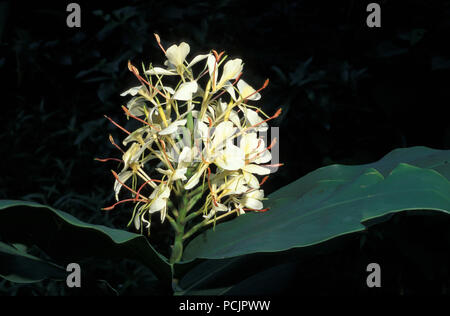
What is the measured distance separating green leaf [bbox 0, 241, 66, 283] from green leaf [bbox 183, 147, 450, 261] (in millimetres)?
168

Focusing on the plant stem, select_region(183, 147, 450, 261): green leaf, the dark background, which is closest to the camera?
select_region(183, 147, 450, 261): green leaf

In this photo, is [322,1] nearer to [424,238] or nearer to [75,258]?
[424,238]

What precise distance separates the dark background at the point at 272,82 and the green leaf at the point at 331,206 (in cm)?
58

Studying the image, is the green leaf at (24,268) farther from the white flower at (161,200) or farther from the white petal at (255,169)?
the white petal at (255,169)

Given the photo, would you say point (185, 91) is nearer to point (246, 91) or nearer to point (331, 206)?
point (246, 91)

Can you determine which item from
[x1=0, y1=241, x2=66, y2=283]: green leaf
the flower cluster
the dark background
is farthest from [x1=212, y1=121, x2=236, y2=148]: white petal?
the dark background

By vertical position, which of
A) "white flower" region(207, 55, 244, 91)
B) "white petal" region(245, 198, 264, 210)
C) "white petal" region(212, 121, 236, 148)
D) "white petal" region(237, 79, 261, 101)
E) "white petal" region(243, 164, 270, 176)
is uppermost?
"white flower" region(207, 55, 244, 91)

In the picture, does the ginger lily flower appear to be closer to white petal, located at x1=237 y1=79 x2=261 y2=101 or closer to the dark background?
white petal, located at x1=237 y1=79 x2=261 y2=101

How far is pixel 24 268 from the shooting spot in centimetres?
57

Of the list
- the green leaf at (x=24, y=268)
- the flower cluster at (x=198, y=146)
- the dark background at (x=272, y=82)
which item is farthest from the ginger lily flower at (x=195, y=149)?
the dark background at (x=272, y=82)

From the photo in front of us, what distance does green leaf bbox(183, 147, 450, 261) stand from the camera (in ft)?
1.39

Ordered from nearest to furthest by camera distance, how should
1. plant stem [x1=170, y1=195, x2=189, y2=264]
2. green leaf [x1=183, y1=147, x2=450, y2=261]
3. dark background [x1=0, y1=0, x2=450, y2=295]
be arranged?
green leaf [x1=183, y1=147, x2=450, y2=261] < plant stem [x1=170, y1=195, x2=189, y2=264] < dark background [x1=0, y1=0, x2=450, y2=295]

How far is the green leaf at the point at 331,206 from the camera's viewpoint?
0.43 metres

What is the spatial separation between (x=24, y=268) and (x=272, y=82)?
0.91 m
